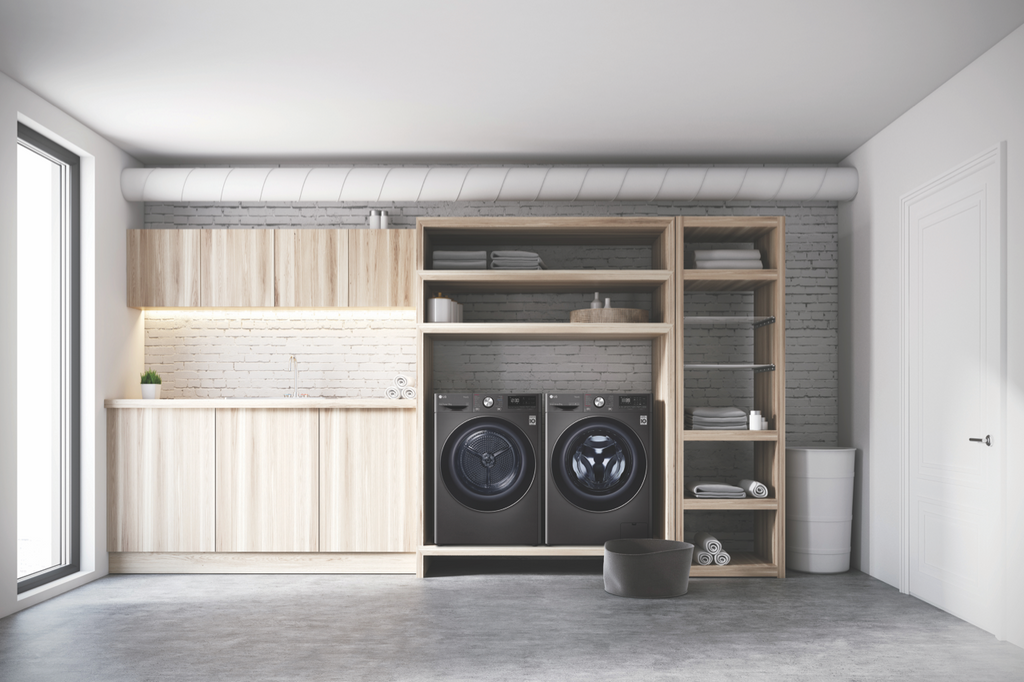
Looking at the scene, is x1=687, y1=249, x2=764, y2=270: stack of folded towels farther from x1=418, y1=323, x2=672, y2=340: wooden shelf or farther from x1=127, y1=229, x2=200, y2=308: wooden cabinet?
x1=127, y1=229, x2=200, y2=308: wooden cabinet

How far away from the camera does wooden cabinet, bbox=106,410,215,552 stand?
499 cm

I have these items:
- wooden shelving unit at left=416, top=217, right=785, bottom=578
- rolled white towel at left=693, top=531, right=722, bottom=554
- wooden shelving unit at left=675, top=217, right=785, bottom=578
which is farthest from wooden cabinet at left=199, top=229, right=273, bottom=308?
rolled white towel at left=693, top=531, right=722, bottom=554

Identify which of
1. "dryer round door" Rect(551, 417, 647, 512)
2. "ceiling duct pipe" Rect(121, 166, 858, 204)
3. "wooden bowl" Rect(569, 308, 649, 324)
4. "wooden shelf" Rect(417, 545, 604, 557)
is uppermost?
"ceiling duct pipe" Rect(121, 166, 858, 204)

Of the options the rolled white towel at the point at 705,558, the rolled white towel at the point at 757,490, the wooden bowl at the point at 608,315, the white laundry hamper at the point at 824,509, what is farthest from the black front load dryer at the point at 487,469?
the white laundry hamper at the point at 824,509

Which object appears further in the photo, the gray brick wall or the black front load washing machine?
the gray brick wall

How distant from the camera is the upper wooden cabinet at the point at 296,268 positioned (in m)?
5.29

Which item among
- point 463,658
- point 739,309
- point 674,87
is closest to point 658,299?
point 739,309

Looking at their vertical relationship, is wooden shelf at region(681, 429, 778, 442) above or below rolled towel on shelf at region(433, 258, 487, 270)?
below

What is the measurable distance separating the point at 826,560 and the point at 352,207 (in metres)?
4.00

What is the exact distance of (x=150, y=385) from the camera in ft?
17.2

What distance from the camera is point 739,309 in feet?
18.4

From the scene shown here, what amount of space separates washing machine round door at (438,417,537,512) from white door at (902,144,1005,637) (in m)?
2.24

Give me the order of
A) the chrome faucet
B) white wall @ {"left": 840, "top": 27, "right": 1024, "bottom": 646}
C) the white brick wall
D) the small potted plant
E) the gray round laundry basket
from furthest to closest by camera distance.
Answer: the white brick wall → the chrome faucet → the small potted plant → the gray round laundry basket → white wall @ {"left": 840, "top": 27, "right": 1024, "bottom": 646}

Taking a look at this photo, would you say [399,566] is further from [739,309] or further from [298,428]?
[739,309]
